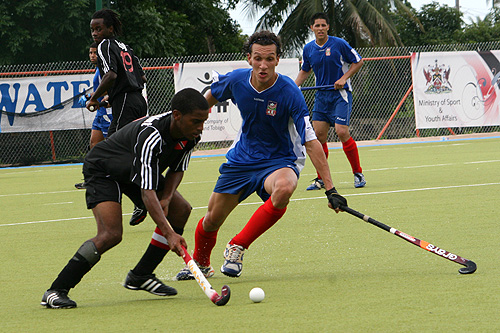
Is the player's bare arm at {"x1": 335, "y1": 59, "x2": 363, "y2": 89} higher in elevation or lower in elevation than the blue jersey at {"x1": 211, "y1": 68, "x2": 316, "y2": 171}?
lower

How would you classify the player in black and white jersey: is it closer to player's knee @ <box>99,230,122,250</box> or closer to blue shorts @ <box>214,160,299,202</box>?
blue shorts @ <box>214,160,299,202</box>

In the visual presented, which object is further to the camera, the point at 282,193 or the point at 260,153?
the point at 260,153

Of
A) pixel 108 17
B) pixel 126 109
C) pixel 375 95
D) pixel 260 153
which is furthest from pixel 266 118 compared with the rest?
pixel 375 95

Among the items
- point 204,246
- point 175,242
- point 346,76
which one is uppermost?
point 346,76

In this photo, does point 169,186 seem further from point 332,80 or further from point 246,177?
point 332,80

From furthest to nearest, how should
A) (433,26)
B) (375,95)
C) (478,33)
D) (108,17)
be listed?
(433,26) < (478,33) < (375,95) < (108,17)

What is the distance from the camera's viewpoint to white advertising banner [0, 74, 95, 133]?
16.0 meters

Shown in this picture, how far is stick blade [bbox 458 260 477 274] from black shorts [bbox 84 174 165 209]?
183 cm

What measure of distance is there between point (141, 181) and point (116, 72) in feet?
10.8

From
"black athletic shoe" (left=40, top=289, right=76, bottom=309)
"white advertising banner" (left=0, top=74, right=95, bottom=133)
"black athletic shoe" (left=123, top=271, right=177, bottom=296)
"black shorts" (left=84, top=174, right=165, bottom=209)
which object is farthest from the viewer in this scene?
"white advertising banner" (left=0, top=74, right=95, bottom=133)

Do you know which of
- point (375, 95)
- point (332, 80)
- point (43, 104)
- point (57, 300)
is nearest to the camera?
point (57, 300)

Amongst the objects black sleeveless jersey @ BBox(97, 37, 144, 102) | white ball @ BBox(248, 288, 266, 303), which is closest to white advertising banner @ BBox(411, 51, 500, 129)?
black sleeveless jersey @ BBox(97, 37, 144, 102)

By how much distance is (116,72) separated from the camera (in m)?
7.16

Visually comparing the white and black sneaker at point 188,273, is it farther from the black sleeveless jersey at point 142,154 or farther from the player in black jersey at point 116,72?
the player in black jersey at point 116,72
